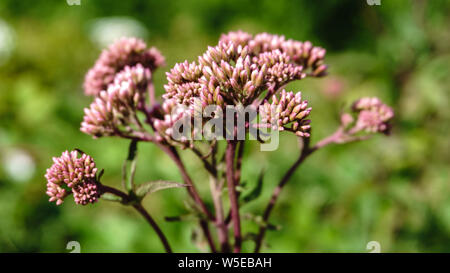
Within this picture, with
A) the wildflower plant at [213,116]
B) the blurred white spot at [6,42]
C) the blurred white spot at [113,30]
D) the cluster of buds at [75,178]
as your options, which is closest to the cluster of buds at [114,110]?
the wildflower plant at [213,116]

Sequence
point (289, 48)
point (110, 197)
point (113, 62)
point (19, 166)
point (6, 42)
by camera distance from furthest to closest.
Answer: point (6, 42)
point (19, 166)
point (113, 62)
point (289, 48)
point (110, 197)

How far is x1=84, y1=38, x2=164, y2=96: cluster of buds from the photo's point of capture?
1.41 meters

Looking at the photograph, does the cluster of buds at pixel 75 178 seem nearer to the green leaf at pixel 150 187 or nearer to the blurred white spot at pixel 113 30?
the green leaf at pixel 150 187

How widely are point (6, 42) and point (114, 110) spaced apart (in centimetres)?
408

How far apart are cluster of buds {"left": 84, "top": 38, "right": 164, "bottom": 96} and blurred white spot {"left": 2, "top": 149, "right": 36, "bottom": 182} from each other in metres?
2.00

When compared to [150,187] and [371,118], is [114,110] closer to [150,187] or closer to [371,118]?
[150,187]

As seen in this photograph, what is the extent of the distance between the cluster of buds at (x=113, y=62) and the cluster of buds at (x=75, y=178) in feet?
1.32

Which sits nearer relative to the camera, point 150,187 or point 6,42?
point 150,187

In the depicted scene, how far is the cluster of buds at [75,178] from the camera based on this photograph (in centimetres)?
104

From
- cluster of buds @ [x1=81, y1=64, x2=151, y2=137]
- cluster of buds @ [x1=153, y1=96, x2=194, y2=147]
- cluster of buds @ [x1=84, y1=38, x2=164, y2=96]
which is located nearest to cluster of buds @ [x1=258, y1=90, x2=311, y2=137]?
cluster of buds @ [x1=153, y1=96, x2=194, y2=147]

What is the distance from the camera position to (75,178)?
104 centimetres

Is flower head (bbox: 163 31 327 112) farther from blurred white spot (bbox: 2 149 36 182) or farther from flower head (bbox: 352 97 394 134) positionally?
blurred white spot (bbox: 2 149 36 182)

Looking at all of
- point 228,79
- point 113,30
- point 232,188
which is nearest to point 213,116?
point 228,79
